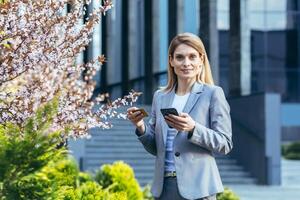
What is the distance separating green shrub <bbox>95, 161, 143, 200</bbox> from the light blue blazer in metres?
3.52

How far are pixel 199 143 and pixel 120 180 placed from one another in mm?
4537

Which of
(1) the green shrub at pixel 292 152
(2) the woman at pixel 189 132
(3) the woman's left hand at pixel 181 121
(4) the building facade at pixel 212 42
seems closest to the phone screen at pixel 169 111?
(3) the woman's left hand at pixel 181 121

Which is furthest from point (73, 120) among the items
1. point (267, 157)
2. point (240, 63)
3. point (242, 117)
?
point (240, 63)

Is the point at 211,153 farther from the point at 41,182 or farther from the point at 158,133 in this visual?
the point at 41,182

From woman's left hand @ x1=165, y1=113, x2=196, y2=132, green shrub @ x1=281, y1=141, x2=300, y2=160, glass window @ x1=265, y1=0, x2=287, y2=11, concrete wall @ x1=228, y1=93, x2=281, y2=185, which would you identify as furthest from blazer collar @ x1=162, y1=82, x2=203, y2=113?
glass window @ x1=265, y1=0, x2=287, y2=11

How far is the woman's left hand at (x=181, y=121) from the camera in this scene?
3917 millimetres

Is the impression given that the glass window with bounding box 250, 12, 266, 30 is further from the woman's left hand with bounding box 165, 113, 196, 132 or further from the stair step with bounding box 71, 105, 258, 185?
the woman's left hand with bounding box 165, 113, 196, 132

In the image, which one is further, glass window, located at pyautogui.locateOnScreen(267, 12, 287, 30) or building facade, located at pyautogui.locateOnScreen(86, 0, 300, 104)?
glass window, located at pyautogui.locateOnScreen(267, 12, 287, 30)

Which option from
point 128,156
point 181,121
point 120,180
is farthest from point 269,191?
point 181,121

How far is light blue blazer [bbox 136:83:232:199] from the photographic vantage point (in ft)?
13.6

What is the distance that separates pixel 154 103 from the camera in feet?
15.0

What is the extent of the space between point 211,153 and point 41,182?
1.10 metres

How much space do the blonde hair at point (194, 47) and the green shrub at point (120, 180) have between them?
11.5ft

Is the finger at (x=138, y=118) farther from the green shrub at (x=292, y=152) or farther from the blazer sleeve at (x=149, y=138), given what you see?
the green shrub at (x=292, y=152)
